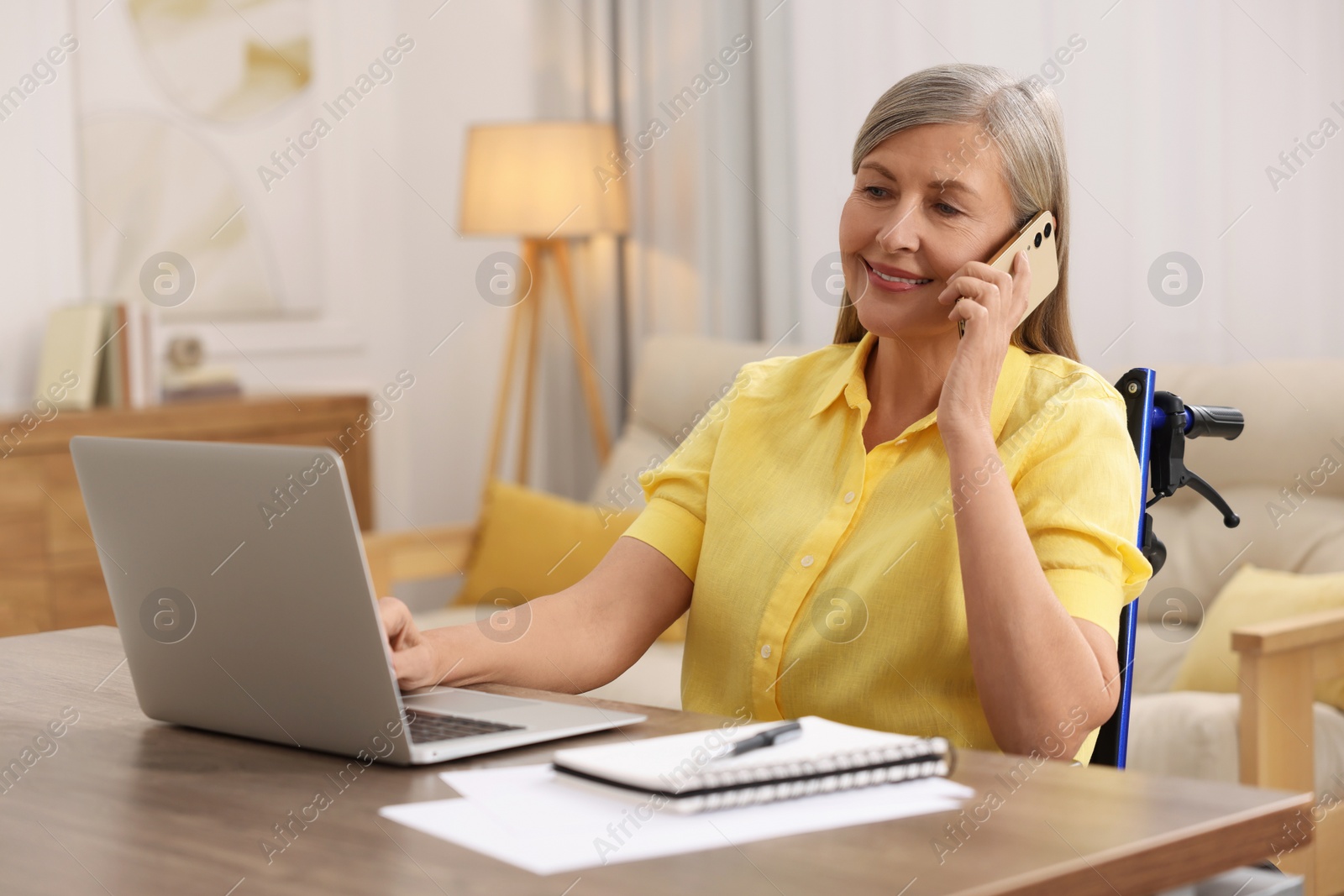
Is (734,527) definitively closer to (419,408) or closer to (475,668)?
(475,668)

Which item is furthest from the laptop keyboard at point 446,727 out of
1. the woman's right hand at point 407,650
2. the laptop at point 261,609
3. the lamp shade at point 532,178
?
the lamp shade at point 532,178

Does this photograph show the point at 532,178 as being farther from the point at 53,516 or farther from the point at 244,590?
the point at 244,590

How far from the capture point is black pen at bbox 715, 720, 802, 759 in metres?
0.93

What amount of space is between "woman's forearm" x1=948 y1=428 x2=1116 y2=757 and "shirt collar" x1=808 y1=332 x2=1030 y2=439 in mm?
163

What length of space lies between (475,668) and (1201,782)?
26.5 inches

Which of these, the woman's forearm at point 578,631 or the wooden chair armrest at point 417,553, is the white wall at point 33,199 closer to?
the wooden chair armrest at point 417,553

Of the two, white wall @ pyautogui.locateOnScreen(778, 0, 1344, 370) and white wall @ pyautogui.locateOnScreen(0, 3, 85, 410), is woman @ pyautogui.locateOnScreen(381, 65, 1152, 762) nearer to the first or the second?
white wall @ pyautogui.locateOnScreen(778, 0, 1344, 370)

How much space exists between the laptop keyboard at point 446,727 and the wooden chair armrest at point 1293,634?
3.90 feet

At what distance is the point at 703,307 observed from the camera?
412 cm

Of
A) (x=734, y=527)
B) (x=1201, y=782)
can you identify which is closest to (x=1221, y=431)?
(x=734, y=527)

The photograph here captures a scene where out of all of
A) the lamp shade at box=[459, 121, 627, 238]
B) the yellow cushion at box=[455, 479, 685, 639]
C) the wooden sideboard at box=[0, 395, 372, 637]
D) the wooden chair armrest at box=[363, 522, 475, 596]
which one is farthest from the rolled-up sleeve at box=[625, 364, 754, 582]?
the lamp shade at box=[459, 121, 627, 238]

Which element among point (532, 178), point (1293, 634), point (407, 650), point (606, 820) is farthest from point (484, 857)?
point (532, 178)

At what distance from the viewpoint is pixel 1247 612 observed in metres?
2.34

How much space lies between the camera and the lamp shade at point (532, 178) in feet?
12.8
